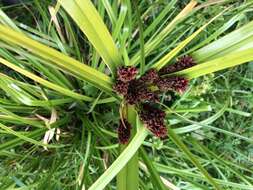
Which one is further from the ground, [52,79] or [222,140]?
[52,79]

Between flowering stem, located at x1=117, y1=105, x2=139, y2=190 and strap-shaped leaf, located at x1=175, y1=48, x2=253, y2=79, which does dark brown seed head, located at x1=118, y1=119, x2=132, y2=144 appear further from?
strap-shaped leaf, located at x1=175, y1=48, x2=253, y2=79

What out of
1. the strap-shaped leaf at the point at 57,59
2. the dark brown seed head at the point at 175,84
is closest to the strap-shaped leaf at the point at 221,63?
the dark brown seed head at the point at 175,84

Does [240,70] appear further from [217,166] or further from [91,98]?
[91,98]

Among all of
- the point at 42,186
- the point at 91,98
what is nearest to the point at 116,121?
the point at 91,98

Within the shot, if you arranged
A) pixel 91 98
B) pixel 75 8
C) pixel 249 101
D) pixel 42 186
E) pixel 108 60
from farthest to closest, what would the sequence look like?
1. pixel 249 101
2. pixel 91 98
3. pixel 42 186
4. pixel 108 60
5. pixel 75 8

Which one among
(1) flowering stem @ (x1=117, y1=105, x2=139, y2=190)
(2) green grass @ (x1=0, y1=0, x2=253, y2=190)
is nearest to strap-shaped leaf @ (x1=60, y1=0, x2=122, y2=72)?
(2) green grass @ (x1=0, y1=0, x2=253, y2=190)

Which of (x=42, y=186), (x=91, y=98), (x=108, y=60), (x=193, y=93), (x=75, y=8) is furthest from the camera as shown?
(x=193, y=93)

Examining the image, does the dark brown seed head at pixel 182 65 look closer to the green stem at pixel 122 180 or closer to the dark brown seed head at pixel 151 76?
the dark brown seed head at pixel 151 76
